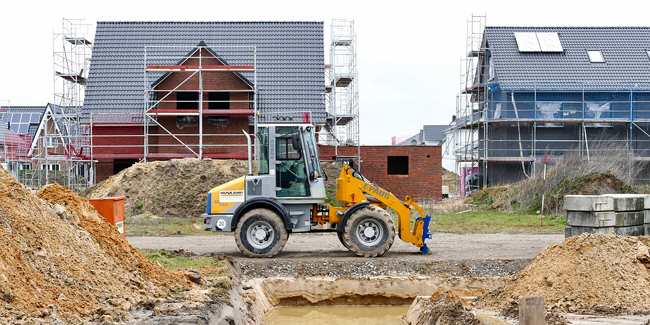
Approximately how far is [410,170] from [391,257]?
16.1 m

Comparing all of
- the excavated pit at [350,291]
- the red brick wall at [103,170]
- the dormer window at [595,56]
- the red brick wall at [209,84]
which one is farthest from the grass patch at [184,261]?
the dormer window at [595,56]

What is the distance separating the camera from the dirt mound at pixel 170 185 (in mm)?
23984

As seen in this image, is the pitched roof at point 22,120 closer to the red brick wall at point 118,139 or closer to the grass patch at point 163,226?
the red brick wall at point 118,139

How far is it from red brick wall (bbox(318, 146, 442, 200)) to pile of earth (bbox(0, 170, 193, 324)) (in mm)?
19736

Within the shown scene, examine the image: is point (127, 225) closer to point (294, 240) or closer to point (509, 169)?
point (294, 240)

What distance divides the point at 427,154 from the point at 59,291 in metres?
23.7

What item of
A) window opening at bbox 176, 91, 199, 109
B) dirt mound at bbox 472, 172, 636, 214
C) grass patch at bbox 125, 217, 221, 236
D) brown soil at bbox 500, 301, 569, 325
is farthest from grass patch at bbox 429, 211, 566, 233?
window opening at bbox 176, 91, 199, 109

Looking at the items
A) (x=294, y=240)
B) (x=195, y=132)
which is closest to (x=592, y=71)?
(x=195, y=132)

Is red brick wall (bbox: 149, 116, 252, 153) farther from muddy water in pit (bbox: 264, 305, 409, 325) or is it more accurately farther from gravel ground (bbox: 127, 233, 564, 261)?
muddy water in pit (bbox: 264, 305, 409, 325)

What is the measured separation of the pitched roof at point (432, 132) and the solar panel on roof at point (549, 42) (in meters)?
37.5

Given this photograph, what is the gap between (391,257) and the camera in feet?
45.9

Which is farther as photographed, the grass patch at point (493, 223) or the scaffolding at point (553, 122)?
the scaffolding at point (553, 122)

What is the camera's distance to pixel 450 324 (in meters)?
8.67

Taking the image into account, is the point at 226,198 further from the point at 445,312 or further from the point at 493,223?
the point at 493,223
